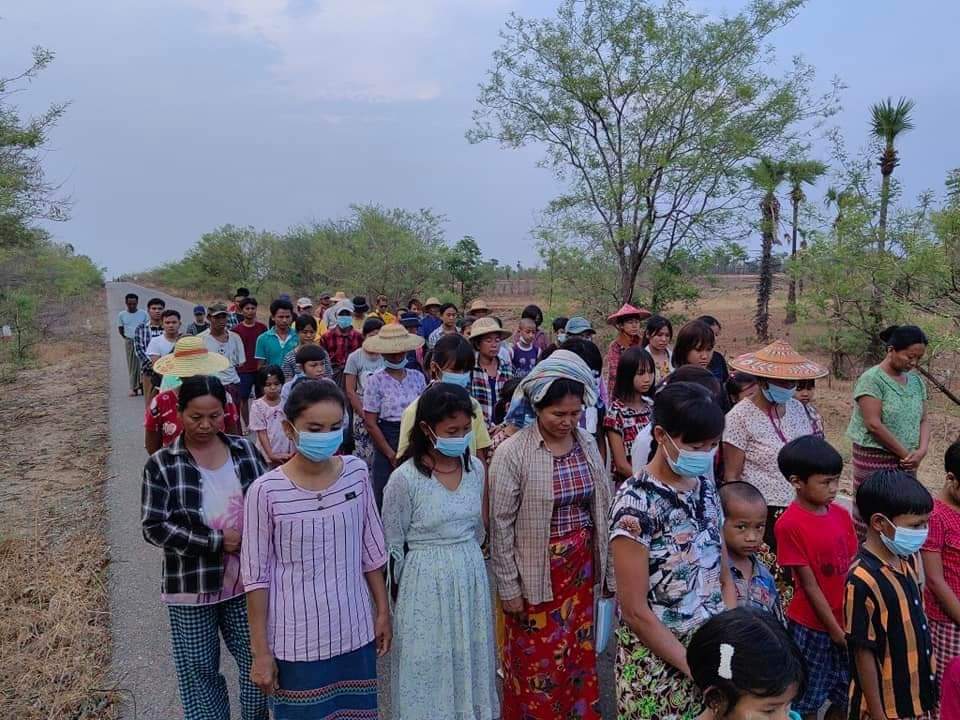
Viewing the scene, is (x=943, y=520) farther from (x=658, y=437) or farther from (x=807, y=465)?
(x=658, y=437)

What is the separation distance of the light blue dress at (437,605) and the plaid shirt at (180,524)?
68 cm

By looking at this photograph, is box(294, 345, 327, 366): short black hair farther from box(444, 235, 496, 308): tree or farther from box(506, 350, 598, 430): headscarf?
box(444, 235, 496, 308): tree

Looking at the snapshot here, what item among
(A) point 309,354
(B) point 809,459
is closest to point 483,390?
(A) point 309,354

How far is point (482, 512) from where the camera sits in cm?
267

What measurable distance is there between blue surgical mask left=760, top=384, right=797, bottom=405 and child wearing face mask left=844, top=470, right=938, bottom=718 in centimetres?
116

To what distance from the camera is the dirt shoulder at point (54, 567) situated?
3.21m

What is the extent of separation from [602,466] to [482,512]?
1.74 ft

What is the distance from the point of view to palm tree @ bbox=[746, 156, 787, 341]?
438 inches

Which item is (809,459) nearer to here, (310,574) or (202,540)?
(310,574)

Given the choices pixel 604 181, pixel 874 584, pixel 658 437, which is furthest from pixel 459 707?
pixel 604 181

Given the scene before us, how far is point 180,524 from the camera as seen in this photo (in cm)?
242

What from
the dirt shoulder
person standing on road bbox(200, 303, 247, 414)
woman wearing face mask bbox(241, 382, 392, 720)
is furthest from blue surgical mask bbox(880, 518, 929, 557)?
person standing on road bbox(200, 303, 247, 414)

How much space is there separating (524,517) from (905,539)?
1320mm

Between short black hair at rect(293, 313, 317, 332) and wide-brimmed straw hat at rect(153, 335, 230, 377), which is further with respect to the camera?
short black hair at rect(293, 313, 317, 332)
